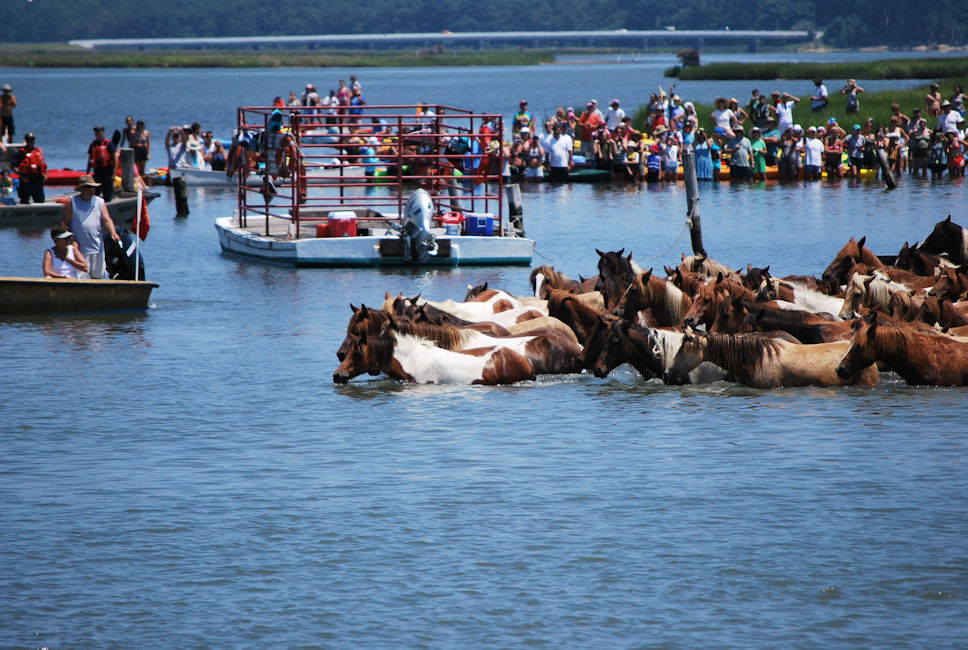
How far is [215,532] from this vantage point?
1027cm

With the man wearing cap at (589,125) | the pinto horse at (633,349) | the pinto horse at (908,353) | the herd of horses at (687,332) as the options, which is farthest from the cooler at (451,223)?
the man wearing cap at (589,125)

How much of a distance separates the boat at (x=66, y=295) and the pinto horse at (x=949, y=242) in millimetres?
11769

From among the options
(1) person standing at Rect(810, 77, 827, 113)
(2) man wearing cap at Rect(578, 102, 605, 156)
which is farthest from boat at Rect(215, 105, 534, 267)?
(1) person standing at Rect(810, 77, 827, 113)

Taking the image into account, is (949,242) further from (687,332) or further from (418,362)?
(418,362)

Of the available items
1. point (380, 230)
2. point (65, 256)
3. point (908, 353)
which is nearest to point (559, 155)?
point (380, 230)

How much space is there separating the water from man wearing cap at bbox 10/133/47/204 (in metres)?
13.2

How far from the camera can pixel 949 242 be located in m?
19.7

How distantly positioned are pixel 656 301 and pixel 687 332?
172cm

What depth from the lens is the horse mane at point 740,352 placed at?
1421 cm

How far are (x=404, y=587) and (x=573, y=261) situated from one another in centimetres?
1688

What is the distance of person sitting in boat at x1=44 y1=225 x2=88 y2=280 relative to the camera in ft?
62.2

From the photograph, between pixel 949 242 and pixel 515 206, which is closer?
pixel 949 242

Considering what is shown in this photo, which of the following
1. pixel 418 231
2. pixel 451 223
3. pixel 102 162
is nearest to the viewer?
pixel 418 231

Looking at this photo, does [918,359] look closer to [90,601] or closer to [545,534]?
[545,534]
